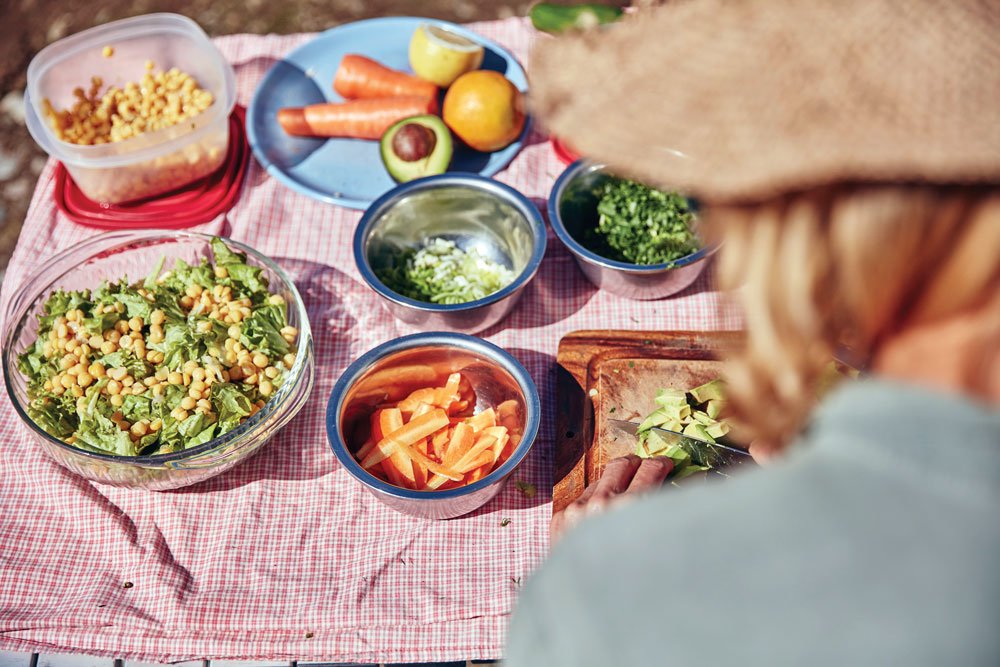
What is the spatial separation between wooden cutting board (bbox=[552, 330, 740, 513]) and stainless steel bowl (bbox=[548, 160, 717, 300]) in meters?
0.16

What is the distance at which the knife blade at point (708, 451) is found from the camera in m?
1.94

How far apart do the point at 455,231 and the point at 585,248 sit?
0.44 metres

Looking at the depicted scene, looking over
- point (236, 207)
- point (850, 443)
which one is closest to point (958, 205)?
point (850, 443)

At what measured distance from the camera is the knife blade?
194cm

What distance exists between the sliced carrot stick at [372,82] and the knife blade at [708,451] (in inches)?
64.0

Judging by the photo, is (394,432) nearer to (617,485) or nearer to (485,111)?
(617,485)

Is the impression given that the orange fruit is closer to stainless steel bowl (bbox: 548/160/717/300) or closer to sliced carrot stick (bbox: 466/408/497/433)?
stainless steel bowl (bbox: 548/160/717/300)

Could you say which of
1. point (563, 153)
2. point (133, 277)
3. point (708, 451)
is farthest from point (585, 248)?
point (133, 277)

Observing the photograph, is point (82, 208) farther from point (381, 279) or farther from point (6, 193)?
point (6, 193)

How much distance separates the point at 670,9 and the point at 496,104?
190 centimetres

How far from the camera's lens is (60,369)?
7.16ft

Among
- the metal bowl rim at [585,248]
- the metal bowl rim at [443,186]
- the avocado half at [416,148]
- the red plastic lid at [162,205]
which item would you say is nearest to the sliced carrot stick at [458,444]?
the metal bowl rim at [443,186]

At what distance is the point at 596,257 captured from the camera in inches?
93.1

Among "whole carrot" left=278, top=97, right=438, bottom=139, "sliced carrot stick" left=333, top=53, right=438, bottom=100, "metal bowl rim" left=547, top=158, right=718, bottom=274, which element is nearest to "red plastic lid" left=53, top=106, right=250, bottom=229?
"whole carrot" left=278, top=97, right=438, bottom=139
